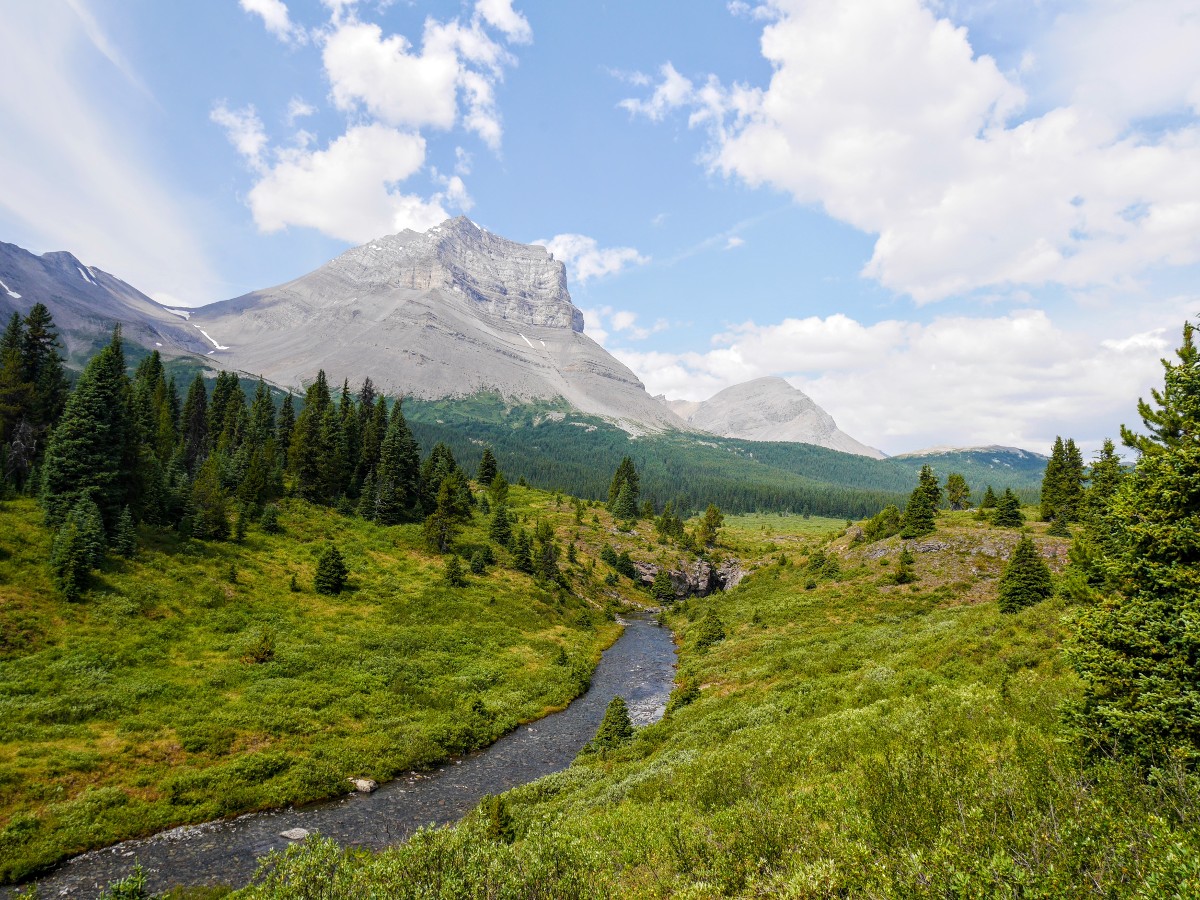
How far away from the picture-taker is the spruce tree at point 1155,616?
11.0 m

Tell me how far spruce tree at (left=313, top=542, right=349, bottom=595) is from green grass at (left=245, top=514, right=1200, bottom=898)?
3373cm

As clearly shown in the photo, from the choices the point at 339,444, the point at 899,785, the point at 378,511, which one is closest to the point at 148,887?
the point at 899,785

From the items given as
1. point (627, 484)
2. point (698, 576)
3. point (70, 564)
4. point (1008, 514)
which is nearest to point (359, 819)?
point (70, 564)

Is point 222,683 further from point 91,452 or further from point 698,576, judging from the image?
point 698,576

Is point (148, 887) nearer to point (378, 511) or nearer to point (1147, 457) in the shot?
point (1147, 457)

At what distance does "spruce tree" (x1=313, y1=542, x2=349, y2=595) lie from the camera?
162 feet

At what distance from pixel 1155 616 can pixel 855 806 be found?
330 inches

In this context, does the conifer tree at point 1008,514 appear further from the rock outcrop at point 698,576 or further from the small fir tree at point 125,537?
the small fir tree at point 125,537


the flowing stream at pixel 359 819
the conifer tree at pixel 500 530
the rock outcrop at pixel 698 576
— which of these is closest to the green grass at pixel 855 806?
the flowing stream at pixel 359 819

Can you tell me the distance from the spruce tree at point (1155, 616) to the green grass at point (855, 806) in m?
1.03

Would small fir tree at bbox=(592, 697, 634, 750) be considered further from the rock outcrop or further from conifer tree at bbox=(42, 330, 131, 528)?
the rock outcrop

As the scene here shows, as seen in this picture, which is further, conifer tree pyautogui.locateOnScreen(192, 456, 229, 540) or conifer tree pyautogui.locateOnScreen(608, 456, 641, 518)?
conifer tree pyautogui.locateOnScreen(608, 456, 641, 518)

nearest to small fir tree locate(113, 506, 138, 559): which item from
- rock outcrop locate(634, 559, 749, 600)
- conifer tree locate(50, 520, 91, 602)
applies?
conifer tree locate(50, 520, 91, 602)

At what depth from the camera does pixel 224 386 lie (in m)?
100
